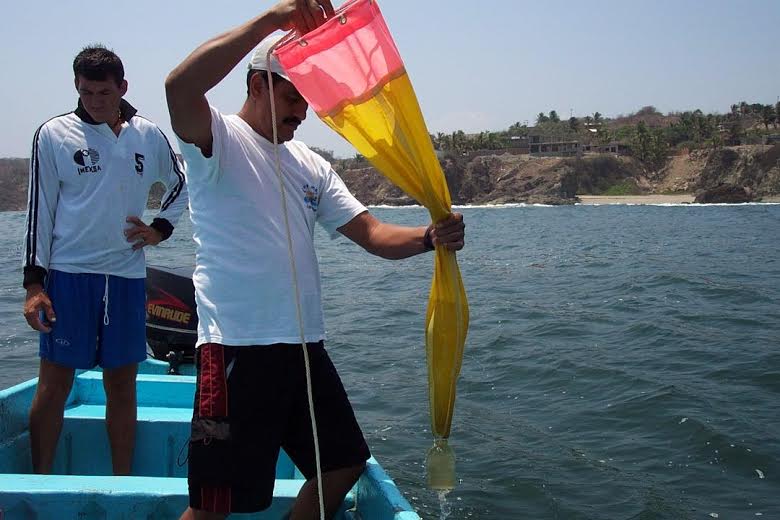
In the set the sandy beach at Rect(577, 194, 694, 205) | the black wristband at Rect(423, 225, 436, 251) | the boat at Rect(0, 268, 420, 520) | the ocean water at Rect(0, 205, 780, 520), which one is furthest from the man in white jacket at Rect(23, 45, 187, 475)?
the sandy beach at Rect(577, 194, 694, 205)

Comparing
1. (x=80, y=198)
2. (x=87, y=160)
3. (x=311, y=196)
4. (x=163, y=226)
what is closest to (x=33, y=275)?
(x=80, y=198)

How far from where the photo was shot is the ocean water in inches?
225

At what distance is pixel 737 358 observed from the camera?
31.2ft

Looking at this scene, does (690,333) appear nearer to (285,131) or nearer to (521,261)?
(285,131)

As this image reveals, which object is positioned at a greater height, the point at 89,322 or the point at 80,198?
the point at 80,198

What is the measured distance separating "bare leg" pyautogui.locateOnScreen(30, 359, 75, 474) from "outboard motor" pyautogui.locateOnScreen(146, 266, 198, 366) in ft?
6.61

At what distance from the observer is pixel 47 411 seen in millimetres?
3455

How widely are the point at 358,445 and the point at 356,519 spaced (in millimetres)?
604

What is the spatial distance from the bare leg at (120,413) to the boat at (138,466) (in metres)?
0.30

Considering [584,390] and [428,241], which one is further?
[584,390]

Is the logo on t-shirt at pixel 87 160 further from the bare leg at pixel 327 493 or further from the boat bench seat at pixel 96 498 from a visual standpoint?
the bare leg at pixel 327 493

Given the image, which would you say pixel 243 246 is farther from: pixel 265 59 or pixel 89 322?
pixel 89 322

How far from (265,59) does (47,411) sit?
1.95m

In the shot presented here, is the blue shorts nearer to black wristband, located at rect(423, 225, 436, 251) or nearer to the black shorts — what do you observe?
the black shorts
